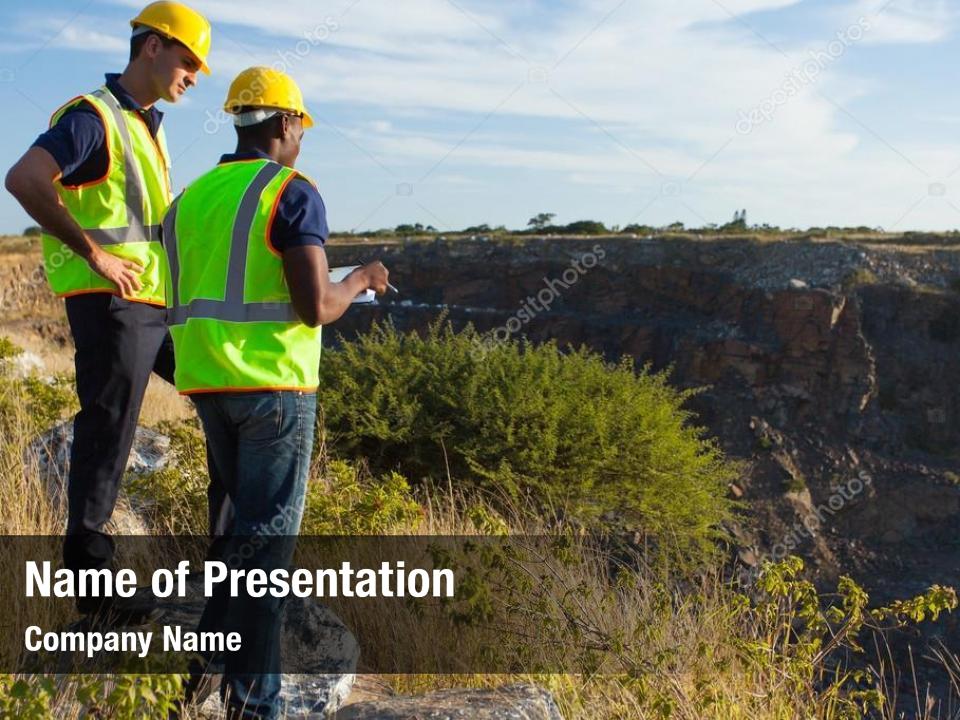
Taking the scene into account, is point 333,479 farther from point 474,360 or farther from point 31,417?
point 474,360

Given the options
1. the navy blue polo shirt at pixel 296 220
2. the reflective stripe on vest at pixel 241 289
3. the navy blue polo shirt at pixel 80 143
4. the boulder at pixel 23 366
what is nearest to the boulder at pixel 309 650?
the reflective stripe on vest at pixel 241 289

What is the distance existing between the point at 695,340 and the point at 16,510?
2528 cm

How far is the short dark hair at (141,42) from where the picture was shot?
376cm

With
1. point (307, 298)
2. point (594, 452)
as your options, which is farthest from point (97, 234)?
point (594, 452)

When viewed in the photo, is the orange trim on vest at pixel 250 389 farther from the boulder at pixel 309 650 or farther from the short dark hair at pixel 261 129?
the boulder at pixel 309 650

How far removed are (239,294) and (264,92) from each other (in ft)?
2.04

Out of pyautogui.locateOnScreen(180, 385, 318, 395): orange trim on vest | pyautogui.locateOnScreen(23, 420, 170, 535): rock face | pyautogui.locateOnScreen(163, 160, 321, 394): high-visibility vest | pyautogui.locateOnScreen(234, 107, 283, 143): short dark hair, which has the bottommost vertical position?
pyautogui.locateOnScreen(23, 420, 170, 535): rock face

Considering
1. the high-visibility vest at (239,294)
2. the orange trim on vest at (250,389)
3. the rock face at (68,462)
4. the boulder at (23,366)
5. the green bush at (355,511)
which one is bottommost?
the green bush at (355,511)

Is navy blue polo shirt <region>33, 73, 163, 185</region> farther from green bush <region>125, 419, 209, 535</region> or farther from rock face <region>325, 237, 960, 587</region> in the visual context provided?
rock face <region>325, 237, 960, 587</region>

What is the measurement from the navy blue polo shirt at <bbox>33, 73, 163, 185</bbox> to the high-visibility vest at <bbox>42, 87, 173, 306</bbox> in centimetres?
2

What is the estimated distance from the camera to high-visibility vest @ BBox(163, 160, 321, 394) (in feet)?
9.92

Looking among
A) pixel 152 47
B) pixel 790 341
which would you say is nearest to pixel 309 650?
pixel 152 47

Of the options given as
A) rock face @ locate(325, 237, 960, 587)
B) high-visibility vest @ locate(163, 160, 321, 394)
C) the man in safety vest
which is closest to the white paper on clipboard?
the man in safety vest

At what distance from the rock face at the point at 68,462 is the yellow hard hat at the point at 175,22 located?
2.14 metres
